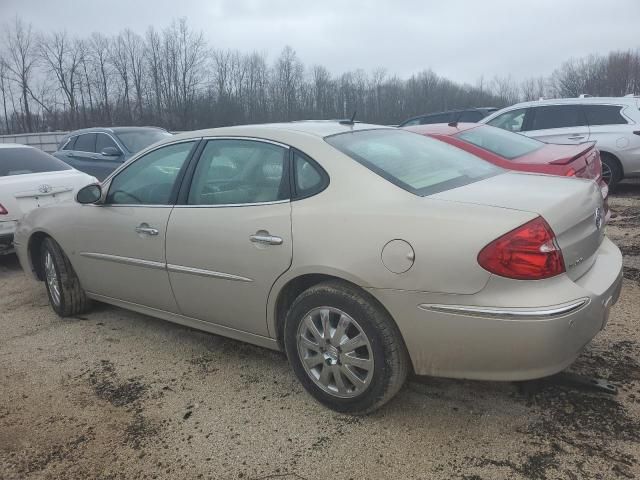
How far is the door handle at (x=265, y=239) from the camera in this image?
2.87 metres

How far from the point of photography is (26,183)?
625cm

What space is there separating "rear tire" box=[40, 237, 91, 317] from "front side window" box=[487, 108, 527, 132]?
282 inches

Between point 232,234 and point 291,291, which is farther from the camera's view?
point 232,234

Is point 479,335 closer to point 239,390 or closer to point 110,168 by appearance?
point 239,390

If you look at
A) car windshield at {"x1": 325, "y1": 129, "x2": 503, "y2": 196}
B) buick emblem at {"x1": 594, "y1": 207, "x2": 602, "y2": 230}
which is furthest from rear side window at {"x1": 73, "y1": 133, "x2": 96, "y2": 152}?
→ buick emblem at {"x1": 594, "y1": 207, "x2": 602, "y2": 230}

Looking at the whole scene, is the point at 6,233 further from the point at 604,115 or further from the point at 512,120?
the point at 604,115

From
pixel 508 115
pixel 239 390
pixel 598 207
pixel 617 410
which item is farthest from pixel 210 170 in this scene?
pixel 508 115

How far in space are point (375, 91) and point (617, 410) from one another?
63.1 metres

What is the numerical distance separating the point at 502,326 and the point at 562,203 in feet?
2.32

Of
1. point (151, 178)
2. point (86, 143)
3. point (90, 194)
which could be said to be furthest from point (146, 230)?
point (86, 143)

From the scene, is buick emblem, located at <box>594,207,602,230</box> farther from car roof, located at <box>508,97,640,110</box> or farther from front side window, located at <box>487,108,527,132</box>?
car roof, located at <box>508,97,640,110</box>

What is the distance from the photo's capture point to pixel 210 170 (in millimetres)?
3424

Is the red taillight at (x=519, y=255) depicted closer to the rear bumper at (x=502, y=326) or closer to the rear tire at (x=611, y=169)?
the rear bumper at (x=502, y=326)

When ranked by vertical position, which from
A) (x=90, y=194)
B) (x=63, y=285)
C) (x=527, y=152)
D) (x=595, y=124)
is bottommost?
(x=63, y=285)
